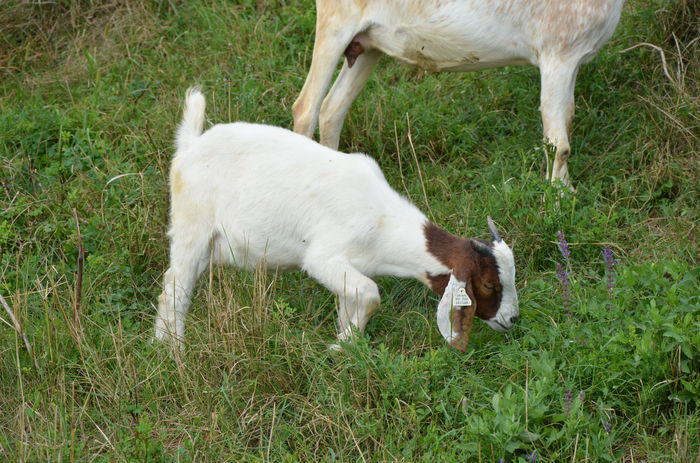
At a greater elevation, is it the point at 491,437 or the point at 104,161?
the point at 491,437

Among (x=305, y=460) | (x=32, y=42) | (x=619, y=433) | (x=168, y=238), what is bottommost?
(x=32, y=42)

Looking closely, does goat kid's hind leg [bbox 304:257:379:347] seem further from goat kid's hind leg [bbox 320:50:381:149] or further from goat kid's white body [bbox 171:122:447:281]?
goat kid's hind leg [bbox 320:50:381:149]

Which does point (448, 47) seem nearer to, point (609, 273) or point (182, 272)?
point (609, 273)

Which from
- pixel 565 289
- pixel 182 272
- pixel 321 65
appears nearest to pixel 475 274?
pixel 565 289

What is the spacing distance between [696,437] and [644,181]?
2.21m

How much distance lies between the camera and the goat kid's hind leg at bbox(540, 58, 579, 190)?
5.46 metres

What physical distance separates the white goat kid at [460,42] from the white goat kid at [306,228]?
113cm

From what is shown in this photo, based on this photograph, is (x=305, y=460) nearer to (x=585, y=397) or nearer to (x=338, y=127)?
(x=585, y=397)

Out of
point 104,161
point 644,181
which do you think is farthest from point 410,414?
point 104,161

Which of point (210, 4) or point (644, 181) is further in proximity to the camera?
point (210, 4)

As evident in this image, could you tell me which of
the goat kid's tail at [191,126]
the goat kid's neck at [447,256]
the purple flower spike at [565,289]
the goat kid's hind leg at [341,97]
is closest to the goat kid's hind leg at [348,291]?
the goat kid's neck at [447,256]

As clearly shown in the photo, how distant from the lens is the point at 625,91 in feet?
20.6

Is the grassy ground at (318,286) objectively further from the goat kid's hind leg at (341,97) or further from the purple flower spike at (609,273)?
the goat kid's hind leg at (341,97)

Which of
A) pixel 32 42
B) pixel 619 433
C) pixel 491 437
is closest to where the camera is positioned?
pixel 491 437
